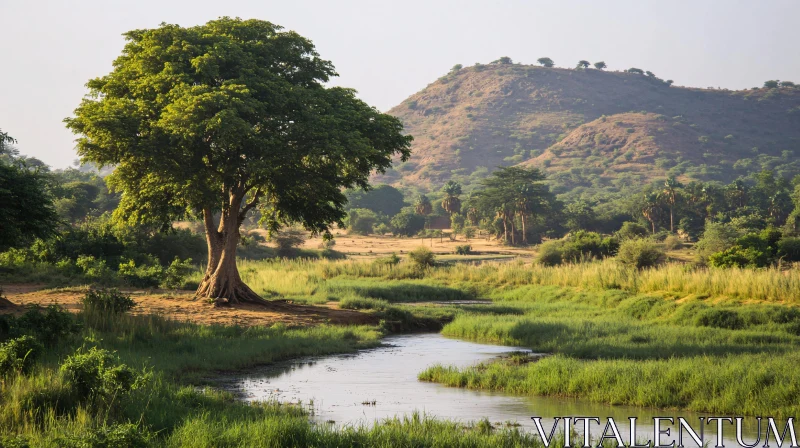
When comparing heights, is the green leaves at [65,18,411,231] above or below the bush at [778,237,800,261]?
above

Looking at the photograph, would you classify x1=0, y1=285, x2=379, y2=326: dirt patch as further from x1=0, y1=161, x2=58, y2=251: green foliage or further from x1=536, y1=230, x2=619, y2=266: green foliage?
x1=536, y1=230, x2=619, y2=266: green foliage

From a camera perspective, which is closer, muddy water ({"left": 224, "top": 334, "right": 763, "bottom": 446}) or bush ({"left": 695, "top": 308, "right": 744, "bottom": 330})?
muddy water ({"left": 224, "top": 334, "right": 763, "bottom": 446})

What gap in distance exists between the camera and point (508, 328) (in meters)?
22.9

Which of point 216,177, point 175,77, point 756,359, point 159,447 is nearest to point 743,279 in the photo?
point 756,359

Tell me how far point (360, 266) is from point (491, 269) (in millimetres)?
6797

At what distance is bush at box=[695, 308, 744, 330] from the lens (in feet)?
74.1

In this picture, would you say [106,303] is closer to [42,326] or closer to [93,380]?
[42,326]

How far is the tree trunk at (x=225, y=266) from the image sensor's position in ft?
86.2

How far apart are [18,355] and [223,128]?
35.4ft

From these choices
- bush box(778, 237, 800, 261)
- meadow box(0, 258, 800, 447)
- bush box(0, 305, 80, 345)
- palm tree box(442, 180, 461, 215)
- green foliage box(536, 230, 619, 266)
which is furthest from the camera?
palm tree box(442, 180, 461, 215)

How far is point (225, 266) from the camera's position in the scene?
86.3ft

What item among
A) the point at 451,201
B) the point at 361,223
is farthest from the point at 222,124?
the point at 451,201

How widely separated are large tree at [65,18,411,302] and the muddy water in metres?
7.47

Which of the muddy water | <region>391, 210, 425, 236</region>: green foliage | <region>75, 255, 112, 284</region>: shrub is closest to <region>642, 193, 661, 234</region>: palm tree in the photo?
<region>391, 210, 425, 236</region>: green foliage
